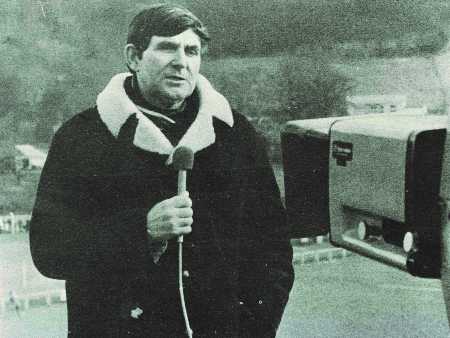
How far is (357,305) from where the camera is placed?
222 centimetres

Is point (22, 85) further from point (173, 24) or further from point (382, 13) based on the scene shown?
point (382, 13)

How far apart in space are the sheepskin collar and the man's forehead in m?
0.10

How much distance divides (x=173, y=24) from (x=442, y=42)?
2.75ft

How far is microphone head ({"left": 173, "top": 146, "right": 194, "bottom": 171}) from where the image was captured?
56.4 inches

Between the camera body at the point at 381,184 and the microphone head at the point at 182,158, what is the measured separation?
348 millimetres

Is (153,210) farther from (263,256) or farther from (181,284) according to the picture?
(263,256)

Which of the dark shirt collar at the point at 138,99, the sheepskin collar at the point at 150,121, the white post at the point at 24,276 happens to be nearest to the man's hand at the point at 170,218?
the sheepskin collar at the point at 150,121

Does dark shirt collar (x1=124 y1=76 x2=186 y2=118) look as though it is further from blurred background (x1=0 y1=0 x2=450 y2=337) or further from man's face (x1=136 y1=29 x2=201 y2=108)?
blurred background (x1=0 y1=0 x2=450 y2=337)

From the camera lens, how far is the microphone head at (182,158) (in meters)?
1.43

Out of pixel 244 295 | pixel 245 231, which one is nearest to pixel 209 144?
pixel 245 231

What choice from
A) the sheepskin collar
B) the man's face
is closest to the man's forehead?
the man's face

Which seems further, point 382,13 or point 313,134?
point 382,13

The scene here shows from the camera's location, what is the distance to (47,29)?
1821mm

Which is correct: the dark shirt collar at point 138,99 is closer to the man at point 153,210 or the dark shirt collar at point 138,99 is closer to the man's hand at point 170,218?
the man at point 153,210
